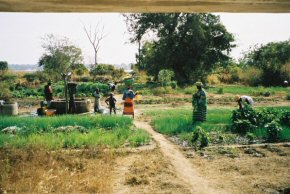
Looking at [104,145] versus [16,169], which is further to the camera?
[104,145]

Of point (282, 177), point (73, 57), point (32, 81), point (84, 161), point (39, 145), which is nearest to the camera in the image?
point (282, 177)

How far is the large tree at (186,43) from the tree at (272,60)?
187 inches

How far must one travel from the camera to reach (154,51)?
3697cm

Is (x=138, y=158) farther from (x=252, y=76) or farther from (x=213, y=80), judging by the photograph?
(x=213, y=80)

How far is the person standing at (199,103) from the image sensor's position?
11469mm

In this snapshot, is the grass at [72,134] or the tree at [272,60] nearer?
the grass at [72,134]

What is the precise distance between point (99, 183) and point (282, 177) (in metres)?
3.84

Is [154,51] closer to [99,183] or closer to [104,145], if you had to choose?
[104,145]

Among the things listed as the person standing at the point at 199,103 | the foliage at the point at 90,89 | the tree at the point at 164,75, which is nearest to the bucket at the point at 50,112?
the person standing at the point at 199,103

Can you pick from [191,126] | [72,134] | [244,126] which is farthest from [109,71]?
[72,134]

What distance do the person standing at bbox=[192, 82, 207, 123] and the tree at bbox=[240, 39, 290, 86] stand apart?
26.5 meters

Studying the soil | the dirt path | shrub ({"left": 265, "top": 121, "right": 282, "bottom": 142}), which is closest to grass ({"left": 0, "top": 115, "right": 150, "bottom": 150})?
the soil

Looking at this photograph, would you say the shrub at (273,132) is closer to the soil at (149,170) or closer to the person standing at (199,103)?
the soil at (149,170)

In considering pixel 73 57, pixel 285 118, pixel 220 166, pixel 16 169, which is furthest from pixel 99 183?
pixel 73 57
